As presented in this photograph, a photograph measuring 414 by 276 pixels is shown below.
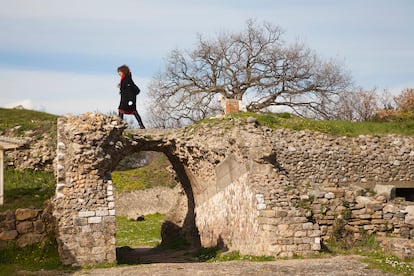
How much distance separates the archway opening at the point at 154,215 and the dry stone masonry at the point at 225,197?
1046 mm

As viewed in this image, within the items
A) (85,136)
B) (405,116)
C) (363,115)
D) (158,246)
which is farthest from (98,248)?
(363,115)

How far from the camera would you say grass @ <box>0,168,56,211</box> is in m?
16.2

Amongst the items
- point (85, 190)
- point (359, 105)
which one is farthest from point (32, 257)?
point (359, 105)

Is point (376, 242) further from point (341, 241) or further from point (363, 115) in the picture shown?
point (363, 115)

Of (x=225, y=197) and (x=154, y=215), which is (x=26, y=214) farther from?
(x=154, y=215)

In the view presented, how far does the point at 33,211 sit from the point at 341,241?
28.0 ft

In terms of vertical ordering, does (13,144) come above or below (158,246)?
above

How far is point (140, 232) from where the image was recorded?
28.6 meters

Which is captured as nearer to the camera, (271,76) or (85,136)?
(85,136)

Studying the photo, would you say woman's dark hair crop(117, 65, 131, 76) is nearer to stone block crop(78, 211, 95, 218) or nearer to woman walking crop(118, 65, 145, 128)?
woman walking crop(118, 65, 145, 128)

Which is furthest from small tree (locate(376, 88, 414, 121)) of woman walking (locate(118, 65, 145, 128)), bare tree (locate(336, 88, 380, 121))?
woman walking (locate(118, 65, 145, 128))

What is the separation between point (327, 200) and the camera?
17438 mm

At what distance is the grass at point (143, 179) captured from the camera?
123 ft

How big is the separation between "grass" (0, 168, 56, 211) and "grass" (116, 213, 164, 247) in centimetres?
615
